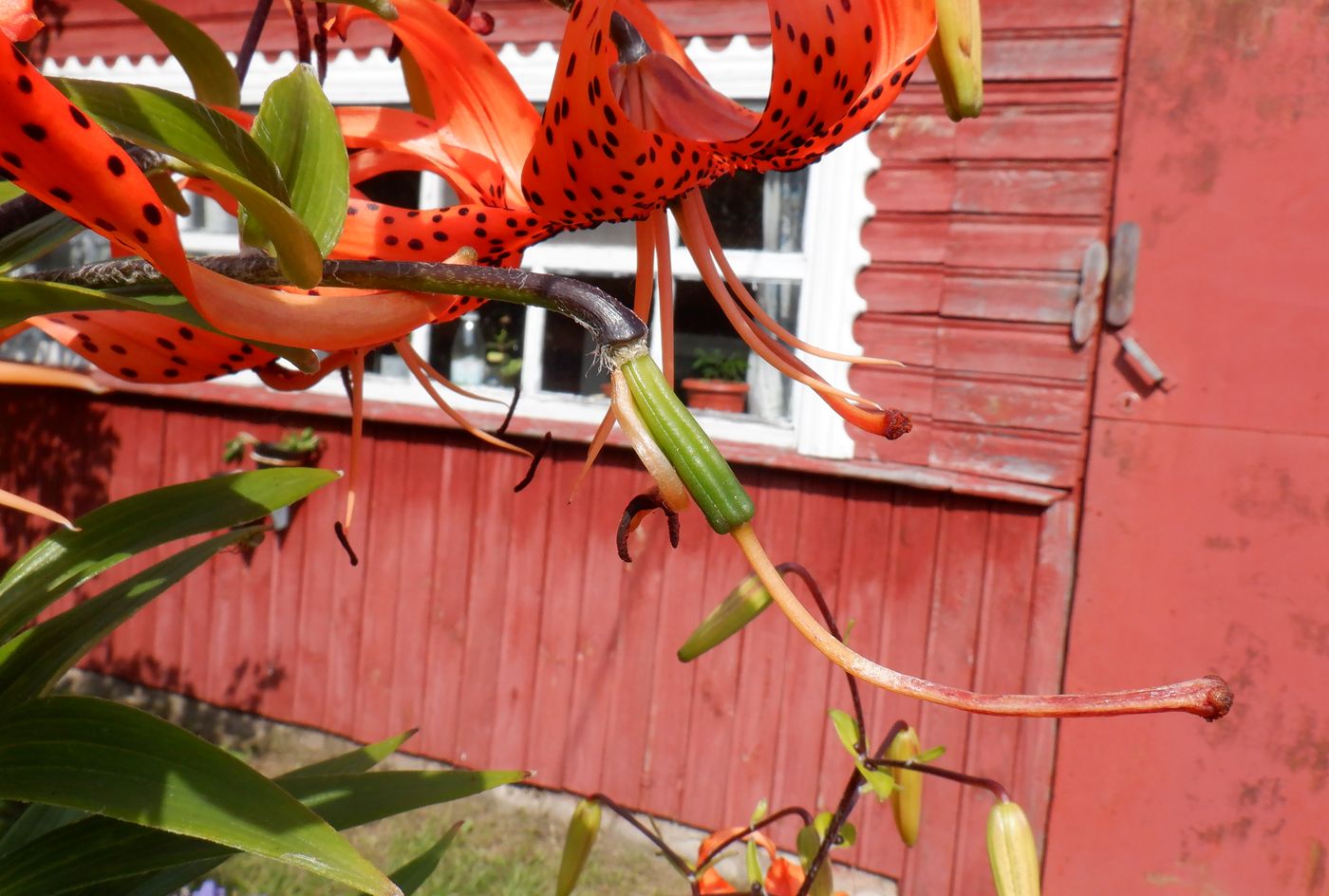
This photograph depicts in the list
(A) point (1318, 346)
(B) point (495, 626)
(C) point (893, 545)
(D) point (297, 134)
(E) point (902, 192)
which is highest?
(E) point (902, 192)

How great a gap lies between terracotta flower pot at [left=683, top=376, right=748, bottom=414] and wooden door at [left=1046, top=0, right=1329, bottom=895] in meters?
0.70

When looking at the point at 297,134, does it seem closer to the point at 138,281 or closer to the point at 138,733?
the point at 138,281

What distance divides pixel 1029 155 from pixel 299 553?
1.98m

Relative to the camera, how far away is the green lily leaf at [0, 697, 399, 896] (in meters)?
0.30

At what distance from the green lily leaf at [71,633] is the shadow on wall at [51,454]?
2.56m

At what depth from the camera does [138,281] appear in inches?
8.8

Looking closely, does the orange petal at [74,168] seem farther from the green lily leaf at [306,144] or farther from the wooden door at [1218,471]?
the wooden door at [1218,471]

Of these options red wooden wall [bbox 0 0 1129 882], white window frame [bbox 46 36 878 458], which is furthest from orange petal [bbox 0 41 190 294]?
red wooden wall [bbox 0 0 1129 882]

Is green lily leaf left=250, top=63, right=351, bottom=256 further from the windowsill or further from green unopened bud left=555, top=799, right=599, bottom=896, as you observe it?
the windowsill

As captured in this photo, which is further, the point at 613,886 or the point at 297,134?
the point at 613,886

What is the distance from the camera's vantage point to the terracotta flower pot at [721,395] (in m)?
2.06

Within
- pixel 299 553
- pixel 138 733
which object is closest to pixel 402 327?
pixel 138 733

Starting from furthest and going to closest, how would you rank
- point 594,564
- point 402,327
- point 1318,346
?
point 594,564 → point 1318,346 → point 402,327

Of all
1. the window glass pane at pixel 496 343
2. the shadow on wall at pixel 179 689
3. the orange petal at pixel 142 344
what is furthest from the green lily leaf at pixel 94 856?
the shadow on wall at pixel 179 689
